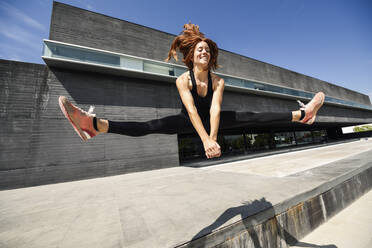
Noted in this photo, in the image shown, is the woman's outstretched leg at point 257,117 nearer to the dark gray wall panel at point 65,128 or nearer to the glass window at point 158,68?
the dark gray wall panel at point 65,128

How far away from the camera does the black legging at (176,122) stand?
5.75ft

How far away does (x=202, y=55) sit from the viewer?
66.4 inches

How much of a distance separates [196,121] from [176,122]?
474 mm

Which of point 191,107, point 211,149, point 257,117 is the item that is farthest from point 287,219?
point 191,107

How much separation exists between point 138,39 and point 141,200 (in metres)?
10.3

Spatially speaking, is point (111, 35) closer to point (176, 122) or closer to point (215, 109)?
point (176, 122)

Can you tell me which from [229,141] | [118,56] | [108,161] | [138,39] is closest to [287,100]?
[229,141]

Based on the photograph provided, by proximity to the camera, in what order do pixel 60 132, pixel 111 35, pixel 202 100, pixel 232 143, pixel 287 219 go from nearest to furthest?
pixel 202 100 → pixel 287 219 → pixel 60 132 → pixel 111 35 → pixel 232 143

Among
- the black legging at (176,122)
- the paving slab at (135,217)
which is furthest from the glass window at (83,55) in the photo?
the black legging at (176,122)

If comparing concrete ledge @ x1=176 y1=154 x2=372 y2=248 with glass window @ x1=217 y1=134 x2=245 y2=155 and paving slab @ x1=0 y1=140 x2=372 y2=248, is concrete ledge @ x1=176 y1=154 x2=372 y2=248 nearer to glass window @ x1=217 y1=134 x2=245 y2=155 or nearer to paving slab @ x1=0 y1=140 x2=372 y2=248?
paving slab @ x1=0 y1=140 x2=372 y2=248

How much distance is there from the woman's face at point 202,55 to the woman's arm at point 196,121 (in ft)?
0.76

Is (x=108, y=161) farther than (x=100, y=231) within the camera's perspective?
Yes

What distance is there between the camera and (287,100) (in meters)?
15.8

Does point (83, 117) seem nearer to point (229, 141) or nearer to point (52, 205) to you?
point (52, 205)
